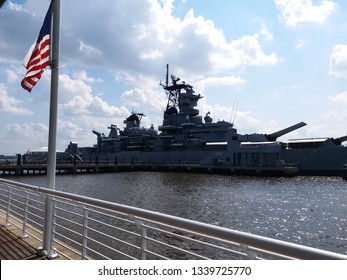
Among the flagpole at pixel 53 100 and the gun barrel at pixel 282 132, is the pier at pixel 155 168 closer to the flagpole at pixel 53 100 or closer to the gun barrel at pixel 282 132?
the gun barrel at pixel 282 132

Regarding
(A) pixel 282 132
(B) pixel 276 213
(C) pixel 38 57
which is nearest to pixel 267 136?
(A) pixel 282 132

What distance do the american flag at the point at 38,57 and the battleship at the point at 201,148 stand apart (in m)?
49.7

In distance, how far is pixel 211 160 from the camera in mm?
63375

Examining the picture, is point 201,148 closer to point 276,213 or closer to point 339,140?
point 339,140

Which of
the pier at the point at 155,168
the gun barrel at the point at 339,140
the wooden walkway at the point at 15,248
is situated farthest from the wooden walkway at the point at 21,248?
the gun barrel at the point at 339,140

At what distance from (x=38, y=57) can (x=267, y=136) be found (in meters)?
65.4

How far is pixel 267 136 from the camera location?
6794cm

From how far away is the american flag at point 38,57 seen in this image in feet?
20.6

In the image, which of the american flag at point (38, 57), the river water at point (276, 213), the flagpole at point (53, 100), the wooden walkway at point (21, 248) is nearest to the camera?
the wooden walkway at point (21, 248)

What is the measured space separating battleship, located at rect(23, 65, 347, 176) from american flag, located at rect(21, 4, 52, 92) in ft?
163

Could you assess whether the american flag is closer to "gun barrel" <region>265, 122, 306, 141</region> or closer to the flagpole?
the flagpole

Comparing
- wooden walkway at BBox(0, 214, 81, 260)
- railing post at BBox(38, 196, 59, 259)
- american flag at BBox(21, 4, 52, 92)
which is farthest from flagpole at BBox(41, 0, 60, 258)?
wooden walkway at BBox(0, 214, 81, 260)
